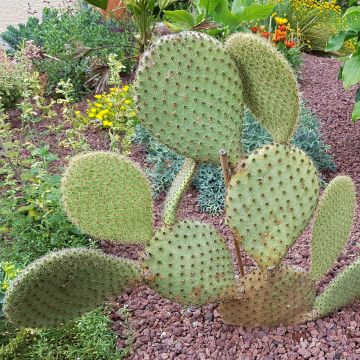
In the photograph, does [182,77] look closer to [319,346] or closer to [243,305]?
[243,305]

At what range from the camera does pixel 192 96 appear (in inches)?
71.4

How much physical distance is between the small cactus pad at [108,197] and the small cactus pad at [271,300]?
42 centimetres

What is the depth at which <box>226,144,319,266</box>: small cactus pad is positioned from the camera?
5.88ft

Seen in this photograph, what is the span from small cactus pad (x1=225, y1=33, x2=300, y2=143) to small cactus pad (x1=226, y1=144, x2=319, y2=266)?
0.13m

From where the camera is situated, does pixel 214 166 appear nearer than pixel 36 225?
No

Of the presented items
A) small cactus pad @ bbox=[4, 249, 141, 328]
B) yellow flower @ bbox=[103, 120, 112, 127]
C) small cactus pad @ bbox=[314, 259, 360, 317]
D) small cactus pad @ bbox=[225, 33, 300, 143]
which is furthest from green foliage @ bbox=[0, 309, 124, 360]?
yellow flower @ bbox=[103, 120, 112, 127]

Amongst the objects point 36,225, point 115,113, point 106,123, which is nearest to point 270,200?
point 36,225

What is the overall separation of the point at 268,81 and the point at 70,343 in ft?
4.22

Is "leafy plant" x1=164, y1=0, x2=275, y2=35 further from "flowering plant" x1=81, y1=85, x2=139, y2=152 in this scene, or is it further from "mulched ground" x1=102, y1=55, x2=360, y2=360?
"mulched ground" x1=102, y1=55, x2=360, y2=360

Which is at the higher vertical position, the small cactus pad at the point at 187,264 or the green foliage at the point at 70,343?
the small cactus pad at the point at 187,264

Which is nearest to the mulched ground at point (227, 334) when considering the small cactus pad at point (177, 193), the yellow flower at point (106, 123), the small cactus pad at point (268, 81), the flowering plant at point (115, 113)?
the small cactus pad at point (177, 193)

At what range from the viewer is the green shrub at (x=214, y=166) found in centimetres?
359

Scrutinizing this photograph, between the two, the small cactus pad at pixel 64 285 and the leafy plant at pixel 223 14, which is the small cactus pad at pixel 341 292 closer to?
the small cactus pad at pixel 64 285

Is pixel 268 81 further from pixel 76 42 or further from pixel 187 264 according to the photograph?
pixel 76 42
